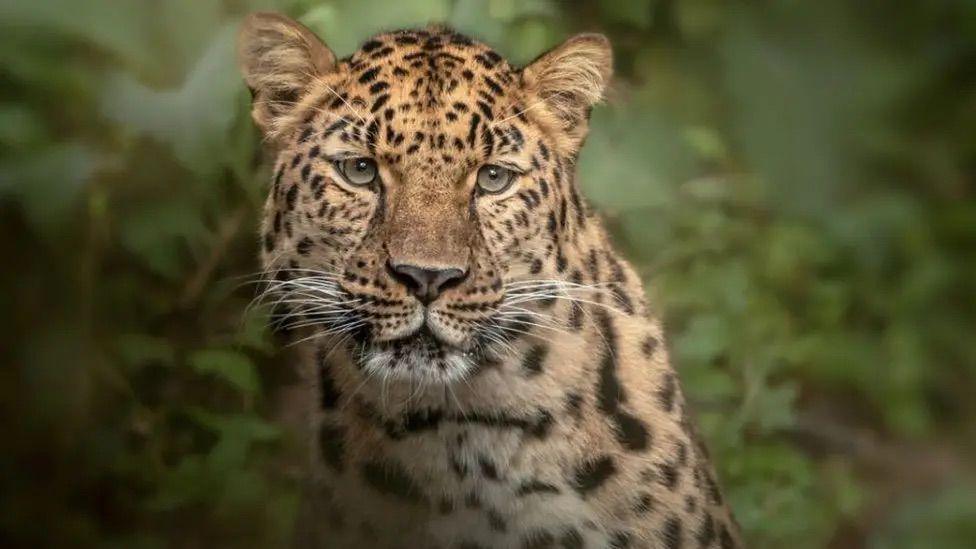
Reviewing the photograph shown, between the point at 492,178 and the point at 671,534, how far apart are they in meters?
0.82

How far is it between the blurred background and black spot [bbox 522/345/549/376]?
1061mm

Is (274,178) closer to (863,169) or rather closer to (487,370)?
(487,370)

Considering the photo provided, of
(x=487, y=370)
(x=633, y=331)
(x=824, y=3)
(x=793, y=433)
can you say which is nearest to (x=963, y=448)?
(x=793, y=433)

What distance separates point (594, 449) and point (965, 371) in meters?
2.46

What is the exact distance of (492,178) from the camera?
8.65 feet

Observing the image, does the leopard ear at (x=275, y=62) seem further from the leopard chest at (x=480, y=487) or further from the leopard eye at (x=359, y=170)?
the leopard chest at (x=480, y=487)

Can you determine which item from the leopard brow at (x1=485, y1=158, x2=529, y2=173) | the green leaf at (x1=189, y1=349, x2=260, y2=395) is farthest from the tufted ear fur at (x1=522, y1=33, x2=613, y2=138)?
the green leaf at (x1=189, y1=349, x2=260, y2=395)

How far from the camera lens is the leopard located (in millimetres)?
2561

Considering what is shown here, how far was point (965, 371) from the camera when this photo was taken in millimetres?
4719

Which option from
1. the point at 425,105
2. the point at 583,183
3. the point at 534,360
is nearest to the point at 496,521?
the point at 534,360

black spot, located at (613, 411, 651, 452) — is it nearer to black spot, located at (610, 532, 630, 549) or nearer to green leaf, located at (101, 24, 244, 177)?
black spot, located at (610, 532, 630, 549)

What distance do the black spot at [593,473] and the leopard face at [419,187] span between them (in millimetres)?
307

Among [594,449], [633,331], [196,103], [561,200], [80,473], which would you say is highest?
[196,103]

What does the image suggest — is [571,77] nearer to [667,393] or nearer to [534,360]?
[534,360]
